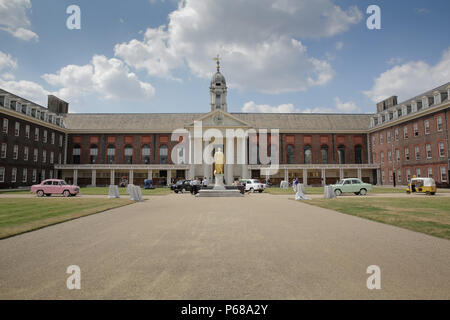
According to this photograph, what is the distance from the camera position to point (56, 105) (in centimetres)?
6088

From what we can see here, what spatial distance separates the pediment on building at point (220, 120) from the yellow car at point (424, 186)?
32628mm

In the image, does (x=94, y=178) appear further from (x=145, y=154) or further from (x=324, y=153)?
(x=324, y=153)

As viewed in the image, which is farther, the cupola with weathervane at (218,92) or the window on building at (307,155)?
the cupola with weathervane at (218,92)

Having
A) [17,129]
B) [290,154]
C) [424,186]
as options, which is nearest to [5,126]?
[17,129]

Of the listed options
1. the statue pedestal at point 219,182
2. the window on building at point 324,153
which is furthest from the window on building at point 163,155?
the window on building at point 324,153

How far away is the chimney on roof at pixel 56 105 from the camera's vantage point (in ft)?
198

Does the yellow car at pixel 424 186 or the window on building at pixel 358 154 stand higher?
the window on building at pixel 358 154

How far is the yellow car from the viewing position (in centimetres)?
2413

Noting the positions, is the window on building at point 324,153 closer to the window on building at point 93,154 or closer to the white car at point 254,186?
the white car at point 254,186

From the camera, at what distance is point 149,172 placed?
54.0 meters

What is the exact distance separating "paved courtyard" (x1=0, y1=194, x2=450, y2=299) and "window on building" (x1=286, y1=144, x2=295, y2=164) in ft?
162

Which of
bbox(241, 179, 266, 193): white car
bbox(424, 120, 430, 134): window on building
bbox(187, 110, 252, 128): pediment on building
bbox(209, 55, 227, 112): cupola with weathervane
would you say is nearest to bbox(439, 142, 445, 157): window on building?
bbox(424, 120, 430, 134): window on building

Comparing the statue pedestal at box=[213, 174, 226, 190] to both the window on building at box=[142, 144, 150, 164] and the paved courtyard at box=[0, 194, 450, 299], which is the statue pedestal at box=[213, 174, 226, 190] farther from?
the window on building at box=[142, 144, 150, 164]
